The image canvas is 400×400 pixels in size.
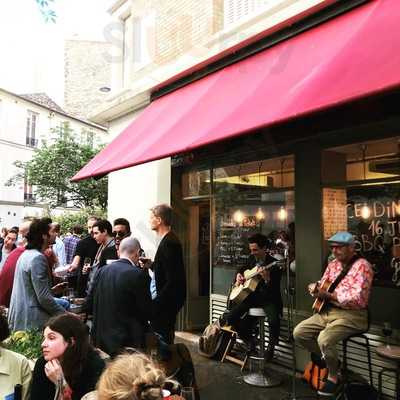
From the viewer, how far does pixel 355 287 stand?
3998mm

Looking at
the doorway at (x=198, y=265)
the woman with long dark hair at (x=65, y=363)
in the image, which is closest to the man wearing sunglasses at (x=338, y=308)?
the woman with long dark hair at (x=65, y=363)

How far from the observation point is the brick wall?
27281 mm

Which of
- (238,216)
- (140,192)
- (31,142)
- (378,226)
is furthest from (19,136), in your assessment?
(378,226)

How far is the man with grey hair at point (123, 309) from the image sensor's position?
140 inches

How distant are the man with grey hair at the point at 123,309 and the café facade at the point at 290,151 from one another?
1252mm

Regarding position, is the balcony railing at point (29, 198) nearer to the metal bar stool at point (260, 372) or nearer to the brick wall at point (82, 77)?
the brick wall at point (82, 77)

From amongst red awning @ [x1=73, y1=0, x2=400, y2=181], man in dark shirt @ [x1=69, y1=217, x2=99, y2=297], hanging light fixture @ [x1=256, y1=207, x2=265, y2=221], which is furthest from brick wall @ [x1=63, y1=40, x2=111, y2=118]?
red awning @ [x1=73, y1=0, x2=400, y2=181]

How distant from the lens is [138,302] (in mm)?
3574

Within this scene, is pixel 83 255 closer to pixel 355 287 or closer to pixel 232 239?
pixel 232 239

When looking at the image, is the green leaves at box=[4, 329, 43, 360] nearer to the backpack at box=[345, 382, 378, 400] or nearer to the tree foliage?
the backpack at box=[345, 382, 378, 400]

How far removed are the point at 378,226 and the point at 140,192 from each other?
4436 mm

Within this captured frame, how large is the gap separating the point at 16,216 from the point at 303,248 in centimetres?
2718

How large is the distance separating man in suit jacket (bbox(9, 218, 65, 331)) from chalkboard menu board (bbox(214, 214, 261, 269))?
3.26 meters

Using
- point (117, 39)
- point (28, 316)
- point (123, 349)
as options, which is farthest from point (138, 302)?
point (117, 39)
